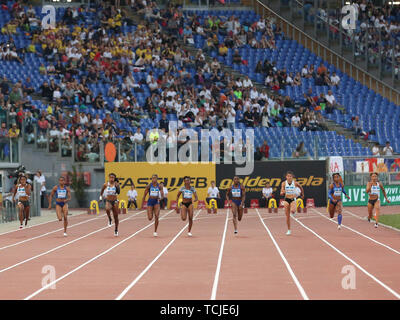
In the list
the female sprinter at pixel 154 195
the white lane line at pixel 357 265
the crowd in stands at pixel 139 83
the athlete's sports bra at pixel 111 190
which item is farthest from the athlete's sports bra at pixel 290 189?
the crowd in stands at pixel 139 83

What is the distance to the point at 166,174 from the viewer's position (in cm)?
3881

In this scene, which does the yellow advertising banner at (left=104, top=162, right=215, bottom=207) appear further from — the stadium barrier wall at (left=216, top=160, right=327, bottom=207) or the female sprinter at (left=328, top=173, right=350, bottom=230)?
the female sprinter at (left=328, top=173, right=350, bottom=230)

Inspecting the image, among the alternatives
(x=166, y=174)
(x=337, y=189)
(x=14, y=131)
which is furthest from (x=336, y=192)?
(x=14, y=131)

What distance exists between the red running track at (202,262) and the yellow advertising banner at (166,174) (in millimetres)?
9541

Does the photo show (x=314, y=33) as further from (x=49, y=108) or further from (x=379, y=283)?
(x=379, y=283)

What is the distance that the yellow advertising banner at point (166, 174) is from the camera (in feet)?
126

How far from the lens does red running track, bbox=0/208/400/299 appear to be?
13.3 metres

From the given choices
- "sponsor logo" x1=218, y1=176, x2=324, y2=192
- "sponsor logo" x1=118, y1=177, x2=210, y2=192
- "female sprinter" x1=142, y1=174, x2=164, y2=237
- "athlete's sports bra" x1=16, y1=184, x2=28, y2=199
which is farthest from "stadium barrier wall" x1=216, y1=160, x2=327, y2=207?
"female sprinter" x1=142, y1=174, x2=164, y2=237

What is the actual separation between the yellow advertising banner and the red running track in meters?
9.54

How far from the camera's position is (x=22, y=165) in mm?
37219

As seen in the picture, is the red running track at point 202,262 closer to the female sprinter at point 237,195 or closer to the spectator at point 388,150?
the female sprinter at point 237,195

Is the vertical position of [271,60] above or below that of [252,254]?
above

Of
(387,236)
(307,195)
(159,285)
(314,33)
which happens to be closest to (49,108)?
(307,195)

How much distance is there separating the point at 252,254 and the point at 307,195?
20.6 m
